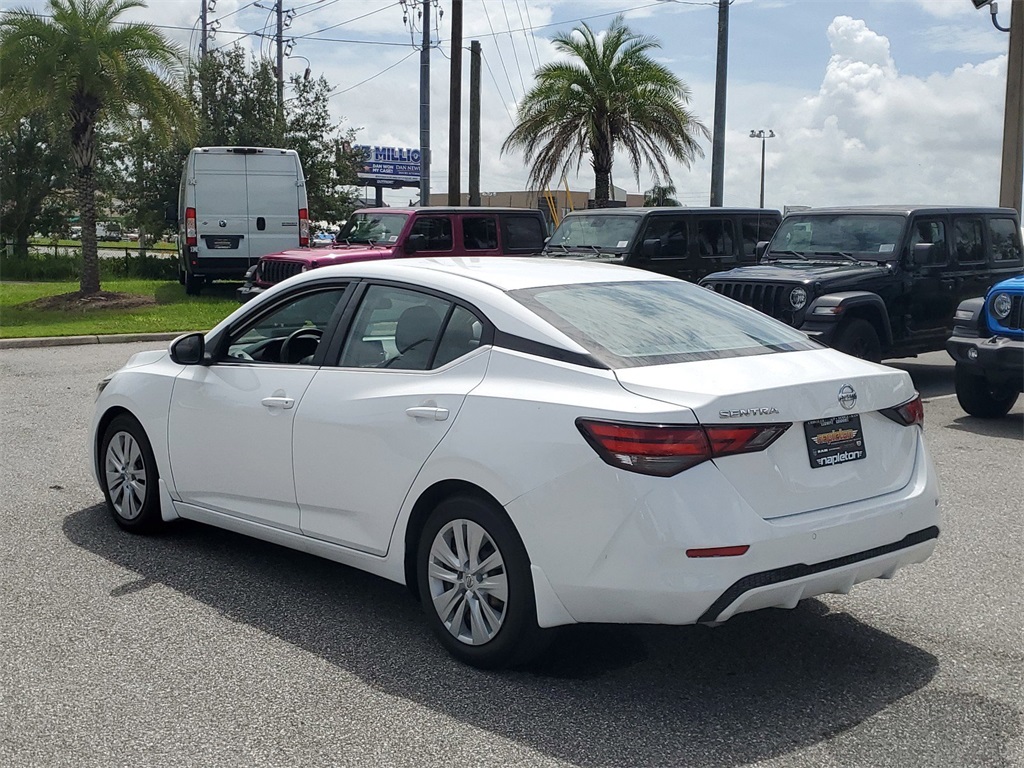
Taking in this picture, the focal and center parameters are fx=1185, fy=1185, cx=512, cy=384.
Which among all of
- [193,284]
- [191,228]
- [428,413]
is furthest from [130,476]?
[193,284]

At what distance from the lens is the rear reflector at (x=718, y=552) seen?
390 centimetres

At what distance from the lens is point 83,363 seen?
14.5 m

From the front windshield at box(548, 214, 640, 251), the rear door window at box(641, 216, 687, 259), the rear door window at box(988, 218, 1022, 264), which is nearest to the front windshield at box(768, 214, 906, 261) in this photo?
the rear door window at box(988, 218, 1022, 264)

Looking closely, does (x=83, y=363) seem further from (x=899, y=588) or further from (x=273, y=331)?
(x=899, y=588)

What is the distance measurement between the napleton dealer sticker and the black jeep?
274 inches

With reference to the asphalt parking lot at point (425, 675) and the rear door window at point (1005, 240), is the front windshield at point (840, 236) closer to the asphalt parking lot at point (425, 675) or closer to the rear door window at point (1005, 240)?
the rear door window at point (1005, 240)

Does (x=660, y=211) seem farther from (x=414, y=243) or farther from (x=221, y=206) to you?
(x=221, y=206)

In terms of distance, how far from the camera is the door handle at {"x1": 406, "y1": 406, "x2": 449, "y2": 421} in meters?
4.52

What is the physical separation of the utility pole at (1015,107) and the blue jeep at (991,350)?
1130cm

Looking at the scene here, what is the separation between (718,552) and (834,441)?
0.70 metres

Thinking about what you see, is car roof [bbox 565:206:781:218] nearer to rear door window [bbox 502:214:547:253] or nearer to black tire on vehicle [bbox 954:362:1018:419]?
rear door window [bbox 502:214:547:253]

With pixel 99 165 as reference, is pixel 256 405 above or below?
below

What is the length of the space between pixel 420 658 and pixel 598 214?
1193 cm

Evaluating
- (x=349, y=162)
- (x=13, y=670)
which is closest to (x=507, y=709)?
(x=13, y=670)
